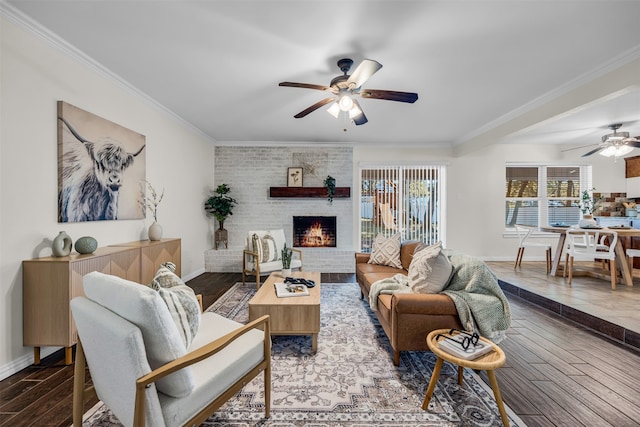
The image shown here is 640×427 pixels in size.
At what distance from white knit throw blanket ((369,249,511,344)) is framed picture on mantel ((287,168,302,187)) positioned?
148 inches

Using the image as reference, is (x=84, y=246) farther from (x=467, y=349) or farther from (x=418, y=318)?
(x=467, y=349)

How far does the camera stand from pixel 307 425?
155 cm

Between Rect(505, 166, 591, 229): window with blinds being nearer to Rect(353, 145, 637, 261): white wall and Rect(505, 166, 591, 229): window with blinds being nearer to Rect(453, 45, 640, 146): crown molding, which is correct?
Rect(353, 145, 637, 261): white wall

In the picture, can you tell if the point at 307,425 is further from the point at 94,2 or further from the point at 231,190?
the point at 231,190

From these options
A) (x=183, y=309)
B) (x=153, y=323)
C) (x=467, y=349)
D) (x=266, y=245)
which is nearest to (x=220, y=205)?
(x=266, y=245)

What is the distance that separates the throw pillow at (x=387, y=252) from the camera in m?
3.59

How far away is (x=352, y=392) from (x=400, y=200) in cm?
454

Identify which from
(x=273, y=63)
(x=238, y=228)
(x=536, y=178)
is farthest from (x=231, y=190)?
(x=536, y=178)

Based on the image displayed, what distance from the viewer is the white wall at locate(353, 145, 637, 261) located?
578cm

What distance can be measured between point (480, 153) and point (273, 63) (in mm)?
5017

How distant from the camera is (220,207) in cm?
520

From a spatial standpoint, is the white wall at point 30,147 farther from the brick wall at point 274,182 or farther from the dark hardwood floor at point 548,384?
the brick wall at point 274,182

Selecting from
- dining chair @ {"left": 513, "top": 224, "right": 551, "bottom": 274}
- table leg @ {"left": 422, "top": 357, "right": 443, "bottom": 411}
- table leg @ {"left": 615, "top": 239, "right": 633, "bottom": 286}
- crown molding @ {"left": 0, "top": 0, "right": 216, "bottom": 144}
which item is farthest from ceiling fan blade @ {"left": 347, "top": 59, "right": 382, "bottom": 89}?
table leg @ {"left": 615, "top": 239, "right": 633, "bottom": 286}

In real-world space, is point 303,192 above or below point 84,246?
above
